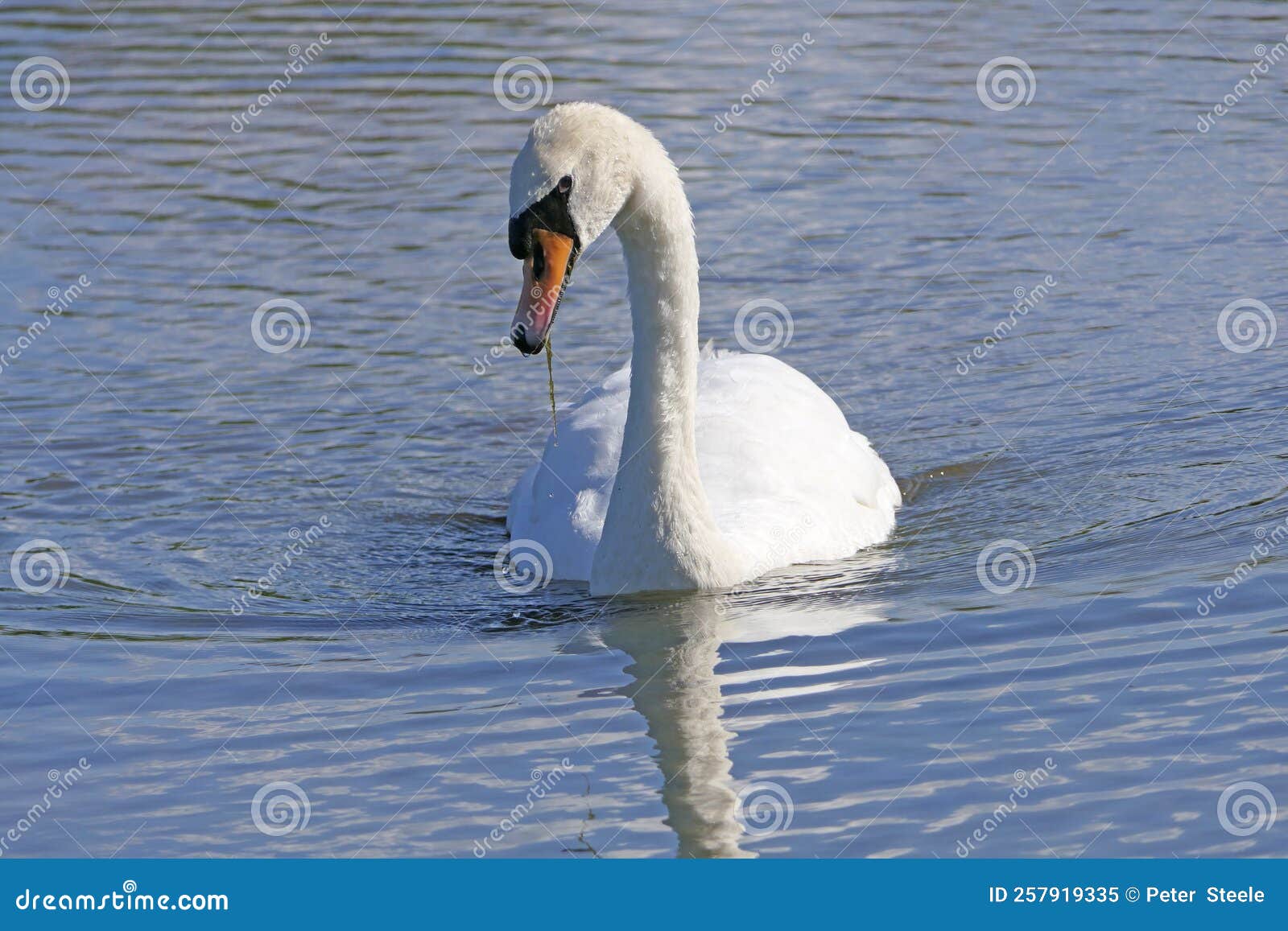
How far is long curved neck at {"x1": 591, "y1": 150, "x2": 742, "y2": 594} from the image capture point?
8.43 m

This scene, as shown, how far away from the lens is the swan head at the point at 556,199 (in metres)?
7.56

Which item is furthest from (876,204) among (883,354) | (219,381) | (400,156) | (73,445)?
(73,445)

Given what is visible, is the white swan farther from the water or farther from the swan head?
the water

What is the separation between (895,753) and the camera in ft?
22.1

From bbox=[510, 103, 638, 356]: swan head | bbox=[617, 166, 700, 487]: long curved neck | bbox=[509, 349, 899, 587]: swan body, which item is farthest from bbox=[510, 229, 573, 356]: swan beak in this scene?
bbox=[509, 349, 899, 587]: swan body

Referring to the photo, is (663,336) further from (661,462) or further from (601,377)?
(601,377)

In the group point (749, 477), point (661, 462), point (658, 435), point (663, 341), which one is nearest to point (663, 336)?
point (663, 341)

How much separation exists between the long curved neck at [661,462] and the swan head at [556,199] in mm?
550

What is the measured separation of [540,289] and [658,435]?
1.20 m

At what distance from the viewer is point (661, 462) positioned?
335 inches

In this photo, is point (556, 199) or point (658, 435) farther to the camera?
point (658, 435)

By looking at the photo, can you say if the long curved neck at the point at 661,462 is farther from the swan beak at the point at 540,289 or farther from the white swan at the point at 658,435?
the swan beak at the point at 540,289

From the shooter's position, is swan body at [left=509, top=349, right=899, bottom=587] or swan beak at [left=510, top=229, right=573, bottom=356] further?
swan body at [left=509, top=349, right=899, bottom=587]

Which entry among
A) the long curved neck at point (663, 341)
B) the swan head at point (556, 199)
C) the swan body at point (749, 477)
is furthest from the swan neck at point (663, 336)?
the swan body at point (749, 477)
